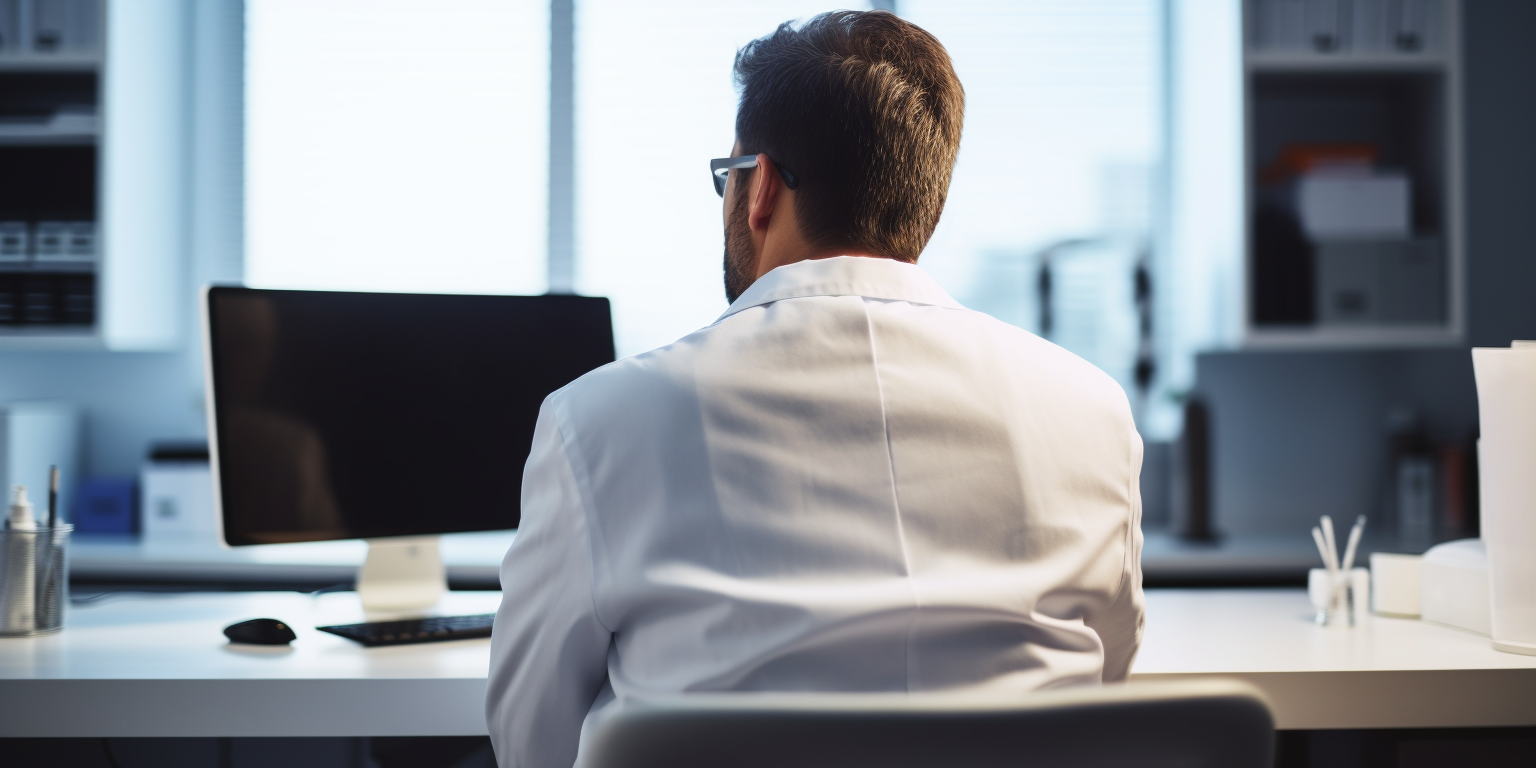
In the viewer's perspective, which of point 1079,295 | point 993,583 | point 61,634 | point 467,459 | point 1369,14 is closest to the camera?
point 993,583

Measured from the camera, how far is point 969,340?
864mm

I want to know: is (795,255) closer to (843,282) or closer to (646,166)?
(843,282)

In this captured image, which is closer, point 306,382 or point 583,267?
point 306,382

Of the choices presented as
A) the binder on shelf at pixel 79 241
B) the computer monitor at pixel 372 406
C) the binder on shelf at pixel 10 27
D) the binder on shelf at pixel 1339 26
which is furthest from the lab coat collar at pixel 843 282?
the binder on shelf at pixel 10 27

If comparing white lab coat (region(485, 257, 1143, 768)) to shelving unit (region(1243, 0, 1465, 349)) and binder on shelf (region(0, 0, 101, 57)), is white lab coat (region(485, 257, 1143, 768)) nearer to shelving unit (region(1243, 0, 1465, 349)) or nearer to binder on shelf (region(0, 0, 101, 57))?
shelving unit (region(1243, 0, 1465, 349))

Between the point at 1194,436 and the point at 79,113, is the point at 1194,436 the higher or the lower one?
the lower one

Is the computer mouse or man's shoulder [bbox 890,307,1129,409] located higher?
man's shoulder [bbox 890,307,1129,409]

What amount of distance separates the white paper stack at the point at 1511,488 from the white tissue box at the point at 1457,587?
0.07 m

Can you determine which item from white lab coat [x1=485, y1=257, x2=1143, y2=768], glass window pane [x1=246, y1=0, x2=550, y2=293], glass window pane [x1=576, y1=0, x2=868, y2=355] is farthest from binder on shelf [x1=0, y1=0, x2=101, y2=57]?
white lab coat [x1=485, y1=257, x2=1143, y2=768]

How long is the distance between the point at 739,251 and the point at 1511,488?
0.97 meters

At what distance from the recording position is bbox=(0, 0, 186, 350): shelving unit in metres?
2.54

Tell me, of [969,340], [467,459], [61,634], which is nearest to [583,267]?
[467,459]

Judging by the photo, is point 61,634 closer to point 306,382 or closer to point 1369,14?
point 306,382

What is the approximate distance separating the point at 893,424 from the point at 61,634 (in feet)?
3.99
